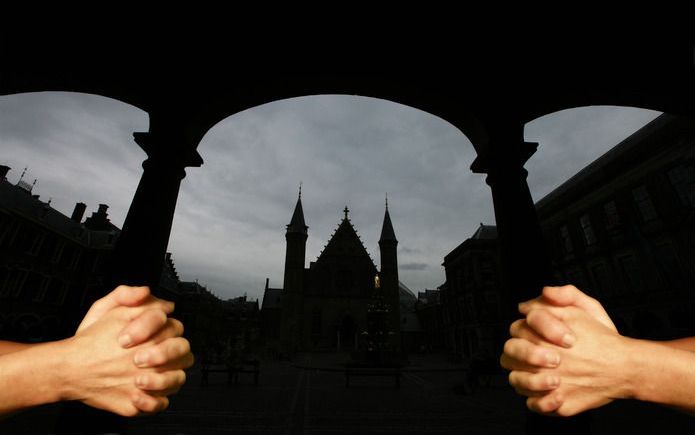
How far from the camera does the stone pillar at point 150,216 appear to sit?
3.18 metres

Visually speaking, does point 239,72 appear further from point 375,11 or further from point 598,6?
point 598,6

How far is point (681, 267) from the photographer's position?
488 inches

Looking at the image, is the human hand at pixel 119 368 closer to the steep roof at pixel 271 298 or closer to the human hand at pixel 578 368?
the human hand at pixel 578 368

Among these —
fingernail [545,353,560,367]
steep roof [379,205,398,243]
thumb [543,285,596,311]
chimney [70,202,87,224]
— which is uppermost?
steep roof [379,205,398,243]

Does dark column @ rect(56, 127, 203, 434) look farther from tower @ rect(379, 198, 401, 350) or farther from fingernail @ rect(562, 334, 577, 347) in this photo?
tower @ rect(379, 198, 401, 350)

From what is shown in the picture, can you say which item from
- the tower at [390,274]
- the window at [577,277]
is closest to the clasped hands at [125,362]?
the window at [577,277]

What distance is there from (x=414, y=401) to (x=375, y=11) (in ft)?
29.3

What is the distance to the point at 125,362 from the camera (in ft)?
2.93

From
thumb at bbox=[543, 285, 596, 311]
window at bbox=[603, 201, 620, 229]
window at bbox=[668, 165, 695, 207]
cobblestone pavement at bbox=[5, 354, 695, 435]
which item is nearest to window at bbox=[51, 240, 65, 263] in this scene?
cobblestone pavement at bbox=[5, 354, 695, 435]

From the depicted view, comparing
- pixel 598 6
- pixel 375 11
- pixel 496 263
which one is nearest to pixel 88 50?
pixel 375 11

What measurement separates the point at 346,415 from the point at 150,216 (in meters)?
5.63

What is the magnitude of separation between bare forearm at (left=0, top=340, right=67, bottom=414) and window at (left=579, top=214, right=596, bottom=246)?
21190 millimetres

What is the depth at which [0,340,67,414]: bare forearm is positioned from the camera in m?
0.85

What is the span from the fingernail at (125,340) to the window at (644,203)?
19.2m
